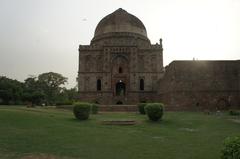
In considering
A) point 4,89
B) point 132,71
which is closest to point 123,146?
point 132,71

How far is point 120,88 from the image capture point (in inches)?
1693

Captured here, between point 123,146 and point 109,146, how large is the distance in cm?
46

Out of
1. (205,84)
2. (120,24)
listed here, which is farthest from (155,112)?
(120,24)

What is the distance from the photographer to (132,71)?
40.0 m

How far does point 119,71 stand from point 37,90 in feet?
55.7

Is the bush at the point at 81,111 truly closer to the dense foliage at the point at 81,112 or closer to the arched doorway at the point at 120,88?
the dense foliage at the point at 81,112

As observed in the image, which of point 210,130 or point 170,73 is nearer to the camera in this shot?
point 210,130

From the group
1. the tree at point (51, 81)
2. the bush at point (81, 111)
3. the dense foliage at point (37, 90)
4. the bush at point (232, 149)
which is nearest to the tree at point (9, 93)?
the dense foliage at point (37, 90)

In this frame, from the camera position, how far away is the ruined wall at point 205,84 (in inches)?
1161

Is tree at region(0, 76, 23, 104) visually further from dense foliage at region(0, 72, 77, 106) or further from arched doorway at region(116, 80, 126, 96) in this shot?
arched doorway at region(116, 80, 126, 96)

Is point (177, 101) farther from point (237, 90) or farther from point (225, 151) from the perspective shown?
point (225, 151)

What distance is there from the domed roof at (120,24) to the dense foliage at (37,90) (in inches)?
435

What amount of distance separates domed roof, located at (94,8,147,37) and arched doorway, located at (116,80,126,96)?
279 inches

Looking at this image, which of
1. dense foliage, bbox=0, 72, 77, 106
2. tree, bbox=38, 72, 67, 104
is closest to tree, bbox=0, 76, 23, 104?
dense foliage, bbox=0, 72, 77, 106
